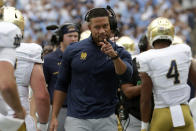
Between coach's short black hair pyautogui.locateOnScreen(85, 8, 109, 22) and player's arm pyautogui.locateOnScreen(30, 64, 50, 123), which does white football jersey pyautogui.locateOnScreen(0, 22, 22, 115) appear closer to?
player's arm pyautogui.locateOnScreen(30, 64, 50, 123)

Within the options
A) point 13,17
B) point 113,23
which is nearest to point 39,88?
point 13,17

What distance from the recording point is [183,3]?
19.2 metres

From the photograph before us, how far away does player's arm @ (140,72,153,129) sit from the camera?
5.62 metres

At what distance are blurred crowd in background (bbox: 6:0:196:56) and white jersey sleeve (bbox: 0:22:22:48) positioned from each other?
10851 mm

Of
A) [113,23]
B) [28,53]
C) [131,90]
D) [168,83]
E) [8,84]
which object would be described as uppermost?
[113,23]

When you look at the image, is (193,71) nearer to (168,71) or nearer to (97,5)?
(168,71)

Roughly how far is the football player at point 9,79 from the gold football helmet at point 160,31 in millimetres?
2109

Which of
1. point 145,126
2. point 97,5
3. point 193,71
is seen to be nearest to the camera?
point 193,71

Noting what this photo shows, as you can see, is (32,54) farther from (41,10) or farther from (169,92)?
(41,10)

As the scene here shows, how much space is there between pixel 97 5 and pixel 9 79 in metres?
11.8

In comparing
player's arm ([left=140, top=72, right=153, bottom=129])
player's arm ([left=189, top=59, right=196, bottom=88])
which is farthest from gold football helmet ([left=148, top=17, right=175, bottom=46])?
player's arm ([left=140, top=72, right=153, bottom=129])

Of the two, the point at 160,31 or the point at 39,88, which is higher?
the point at 160,31

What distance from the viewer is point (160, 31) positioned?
18.9 ft

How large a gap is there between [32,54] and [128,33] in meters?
10.8
